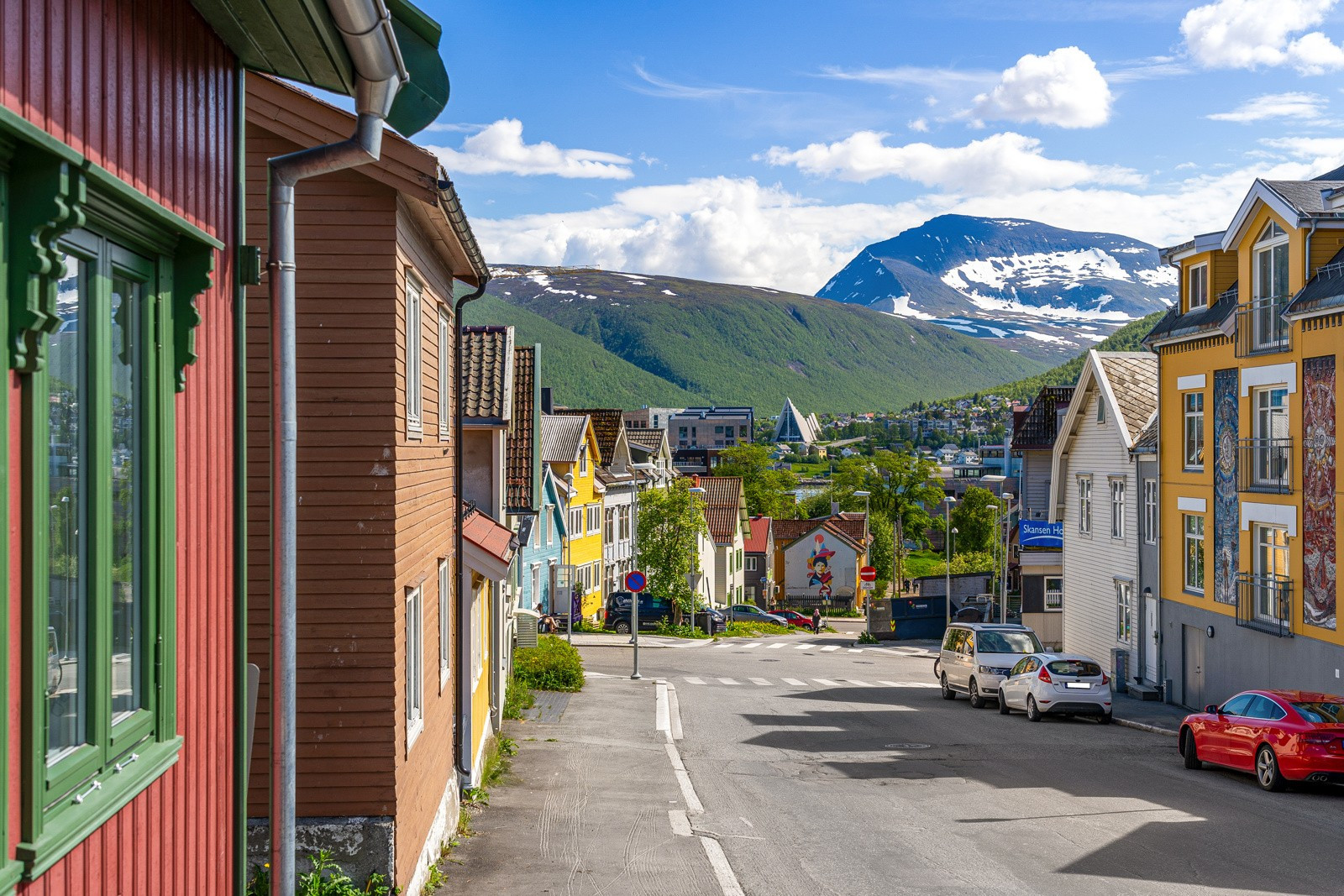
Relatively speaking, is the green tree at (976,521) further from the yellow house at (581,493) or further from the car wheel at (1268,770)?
the car wheel at (1268,770)

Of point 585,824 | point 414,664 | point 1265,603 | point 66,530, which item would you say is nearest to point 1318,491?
point 1265,603

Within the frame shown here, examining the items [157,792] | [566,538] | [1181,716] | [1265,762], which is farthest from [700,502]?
[157,792]

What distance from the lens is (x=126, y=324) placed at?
456 centimetres

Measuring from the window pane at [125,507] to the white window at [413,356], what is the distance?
16.6ft

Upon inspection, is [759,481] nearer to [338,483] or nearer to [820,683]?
[820,683]

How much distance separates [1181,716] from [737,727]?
10635 mm

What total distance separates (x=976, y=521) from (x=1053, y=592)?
2079 inches

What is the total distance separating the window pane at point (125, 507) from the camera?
4.43 meters

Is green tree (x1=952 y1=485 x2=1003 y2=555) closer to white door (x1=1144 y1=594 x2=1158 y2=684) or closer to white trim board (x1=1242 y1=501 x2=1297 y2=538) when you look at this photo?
white door (x1=1144 y1=594 x2=1158 y2=684)

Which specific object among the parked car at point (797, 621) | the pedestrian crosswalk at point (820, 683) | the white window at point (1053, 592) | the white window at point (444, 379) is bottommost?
the parked car at point (797, 621)

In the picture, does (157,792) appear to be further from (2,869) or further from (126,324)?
(126,324)

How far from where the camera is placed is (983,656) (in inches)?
1148

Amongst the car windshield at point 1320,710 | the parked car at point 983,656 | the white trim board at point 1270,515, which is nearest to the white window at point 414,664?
the car windshield at point 1320,710

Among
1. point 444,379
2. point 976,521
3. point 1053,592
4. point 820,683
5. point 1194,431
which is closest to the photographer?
point 444,379
